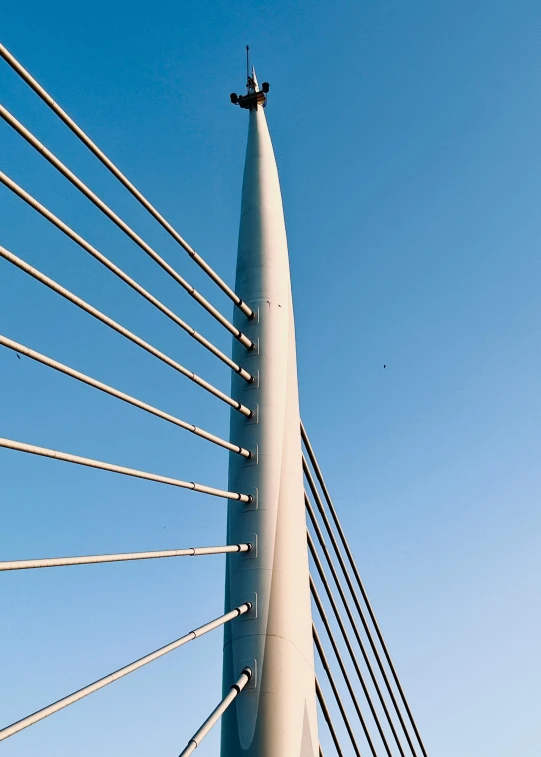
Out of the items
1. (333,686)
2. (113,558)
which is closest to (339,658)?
(333,686)

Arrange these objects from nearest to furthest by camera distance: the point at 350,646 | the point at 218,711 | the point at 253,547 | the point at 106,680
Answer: the point at 106,680 → the point at 218,711 → the point at 253,547 → the point at 350,646

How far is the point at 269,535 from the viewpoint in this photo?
10.6 metres

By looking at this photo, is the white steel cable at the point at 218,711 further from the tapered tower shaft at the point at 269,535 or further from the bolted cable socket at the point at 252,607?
the bolted cable socket at the point at 252,607

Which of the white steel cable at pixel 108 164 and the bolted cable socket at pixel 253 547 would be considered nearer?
the white steel cable at pixel 108 164

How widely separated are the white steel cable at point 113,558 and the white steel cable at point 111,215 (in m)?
2.80

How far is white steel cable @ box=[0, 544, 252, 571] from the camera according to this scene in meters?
6.33

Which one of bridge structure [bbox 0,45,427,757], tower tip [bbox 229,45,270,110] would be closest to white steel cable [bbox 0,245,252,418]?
bridge structure [bbox 0,45,427,757]

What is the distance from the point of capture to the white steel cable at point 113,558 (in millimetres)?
6331

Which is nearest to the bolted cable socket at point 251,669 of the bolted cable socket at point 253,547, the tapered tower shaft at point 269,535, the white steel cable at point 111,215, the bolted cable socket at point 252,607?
the tapered tower shaft at point 269,535

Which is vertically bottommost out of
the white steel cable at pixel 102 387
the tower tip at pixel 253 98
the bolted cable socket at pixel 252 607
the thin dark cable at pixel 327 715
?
the thin dark cable at pixel 327 715

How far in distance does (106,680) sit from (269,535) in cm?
371

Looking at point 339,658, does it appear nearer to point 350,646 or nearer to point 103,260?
point 350,646

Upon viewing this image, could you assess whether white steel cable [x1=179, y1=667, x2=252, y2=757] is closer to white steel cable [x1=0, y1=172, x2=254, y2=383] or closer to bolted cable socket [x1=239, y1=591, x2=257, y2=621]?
bolted cable socket [x1=239, y1=591, x2=257, y2=621]

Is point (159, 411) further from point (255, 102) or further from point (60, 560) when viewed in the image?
point (255, 102)
